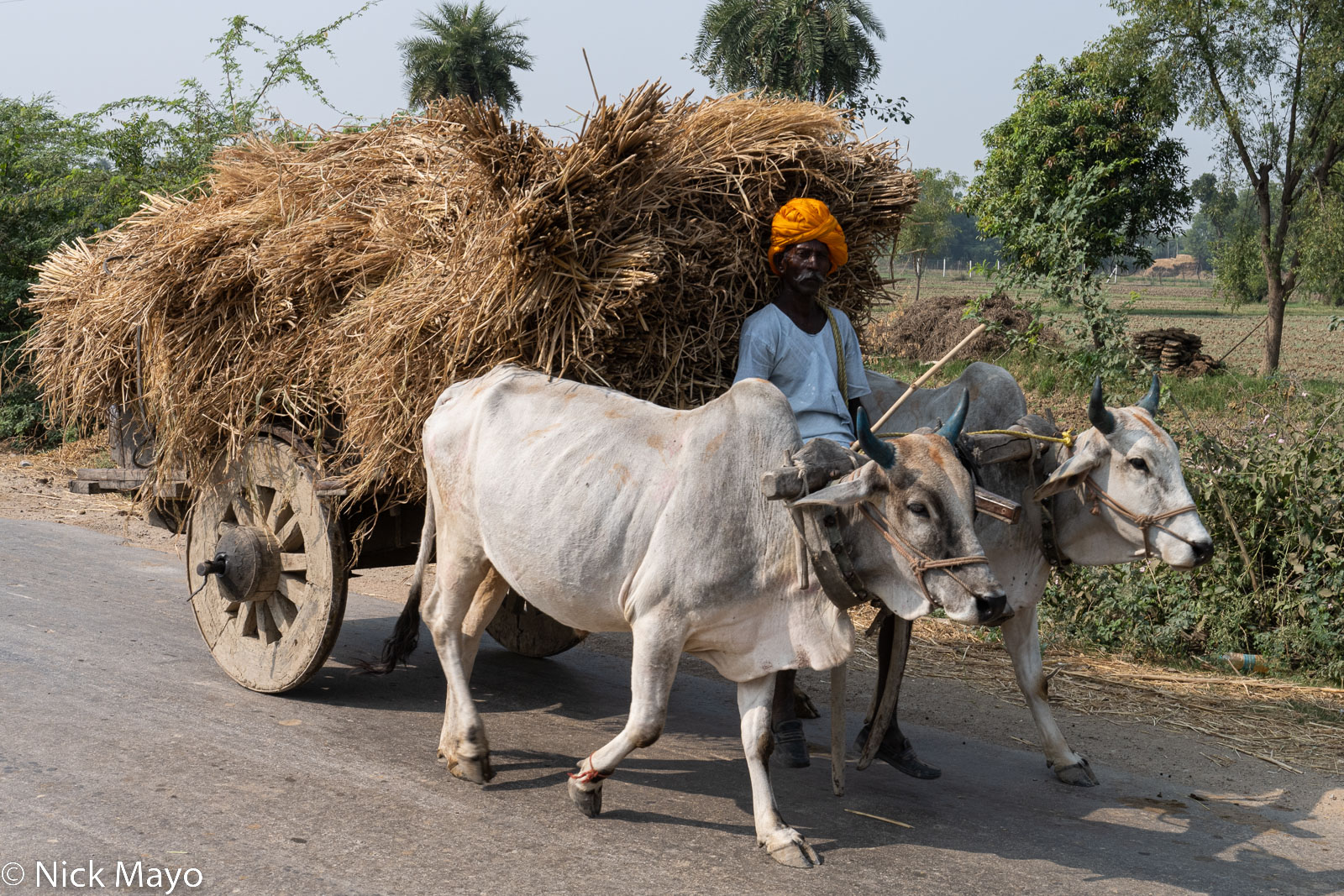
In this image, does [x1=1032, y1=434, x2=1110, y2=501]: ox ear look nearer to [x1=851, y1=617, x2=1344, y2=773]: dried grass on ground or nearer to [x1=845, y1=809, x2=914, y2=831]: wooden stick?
[x1=845, y1=809, x2=914, y2=831]: wooden stick

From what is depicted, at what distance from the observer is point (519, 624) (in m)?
5.66

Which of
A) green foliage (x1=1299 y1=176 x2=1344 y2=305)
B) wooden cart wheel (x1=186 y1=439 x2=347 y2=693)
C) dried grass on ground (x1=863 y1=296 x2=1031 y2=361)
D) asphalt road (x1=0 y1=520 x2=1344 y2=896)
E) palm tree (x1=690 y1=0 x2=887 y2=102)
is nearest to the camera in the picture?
asphalt road (x1=0 y1=520 x2=1344 y2=896)

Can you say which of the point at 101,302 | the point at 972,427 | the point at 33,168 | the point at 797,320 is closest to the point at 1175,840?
the point at 972,427

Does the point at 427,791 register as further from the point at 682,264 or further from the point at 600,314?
the point at 682,264

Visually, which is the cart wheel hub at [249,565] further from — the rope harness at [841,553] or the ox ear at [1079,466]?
the ox ear at [1079,466]

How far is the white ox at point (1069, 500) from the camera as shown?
3779 millimetres

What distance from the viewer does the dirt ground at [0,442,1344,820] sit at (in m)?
4.35

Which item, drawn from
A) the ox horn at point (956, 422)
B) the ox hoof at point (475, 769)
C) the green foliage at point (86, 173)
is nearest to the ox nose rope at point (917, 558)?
the ox horn at point (956, 422)

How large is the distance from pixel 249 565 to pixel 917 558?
2.90 metres

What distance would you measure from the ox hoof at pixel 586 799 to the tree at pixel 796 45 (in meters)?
19.9

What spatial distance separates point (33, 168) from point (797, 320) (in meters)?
13.5

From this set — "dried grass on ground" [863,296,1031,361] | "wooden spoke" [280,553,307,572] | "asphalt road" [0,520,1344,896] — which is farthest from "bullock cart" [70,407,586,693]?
"dried grass on ground" [863,296,1031,361]

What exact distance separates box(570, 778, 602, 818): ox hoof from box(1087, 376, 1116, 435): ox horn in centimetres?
204

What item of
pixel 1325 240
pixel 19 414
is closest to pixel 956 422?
pixel 19 414
